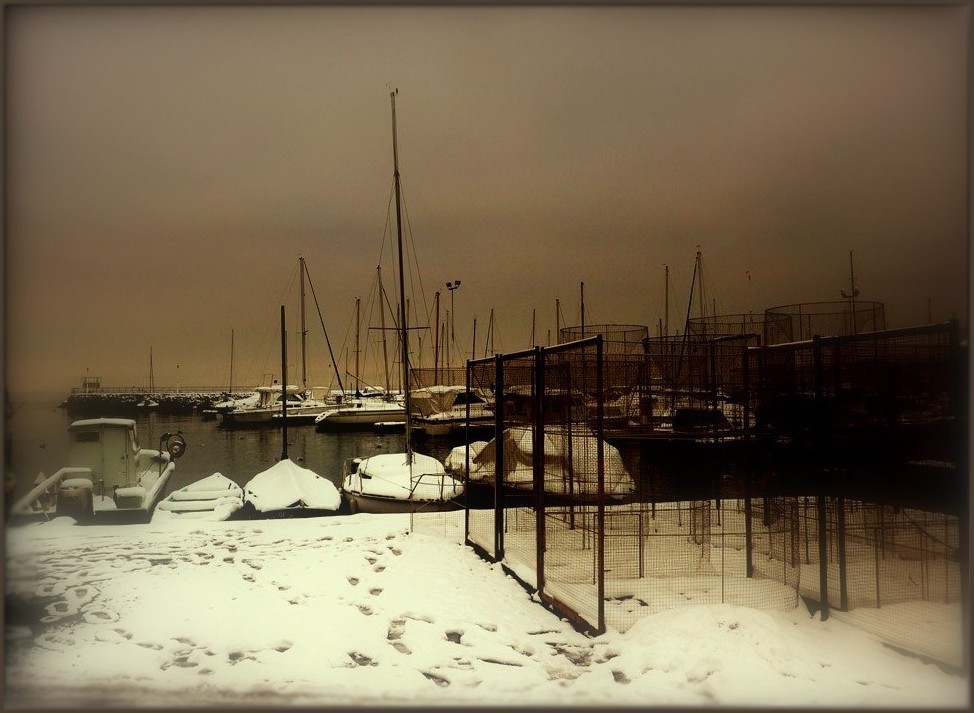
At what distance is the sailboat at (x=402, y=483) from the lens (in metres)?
9.74

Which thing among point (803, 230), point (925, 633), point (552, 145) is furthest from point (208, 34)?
point (925, 633)

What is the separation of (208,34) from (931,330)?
5.63 meters

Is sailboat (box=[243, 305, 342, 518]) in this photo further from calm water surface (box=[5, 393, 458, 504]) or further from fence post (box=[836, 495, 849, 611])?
fence post (box=[836, 495, 849, 611])

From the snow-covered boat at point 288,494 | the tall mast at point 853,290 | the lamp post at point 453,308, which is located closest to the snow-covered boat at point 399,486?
the snow-covered boat at point 288,494

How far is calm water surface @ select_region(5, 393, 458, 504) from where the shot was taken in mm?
5695

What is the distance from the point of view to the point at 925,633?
5.08 meters

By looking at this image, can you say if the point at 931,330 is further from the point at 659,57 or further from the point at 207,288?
the point at 207,288

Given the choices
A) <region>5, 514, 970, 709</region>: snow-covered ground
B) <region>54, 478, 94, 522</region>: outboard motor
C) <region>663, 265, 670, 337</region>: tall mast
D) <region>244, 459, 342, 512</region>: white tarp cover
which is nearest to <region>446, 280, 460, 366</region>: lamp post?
<region>663, 265, 670, 337</region>: tall mast

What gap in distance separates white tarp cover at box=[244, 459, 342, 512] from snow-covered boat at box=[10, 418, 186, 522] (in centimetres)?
131

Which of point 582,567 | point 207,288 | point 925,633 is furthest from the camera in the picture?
point 207,288

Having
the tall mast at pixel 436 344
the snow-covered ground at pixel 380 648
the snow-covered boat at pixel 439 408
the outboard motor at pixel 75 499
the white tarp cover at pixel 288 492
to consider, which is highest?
the tall mast at pixel 436 344

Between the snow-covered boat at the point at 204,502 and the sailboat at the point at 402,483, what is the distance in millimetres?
1623

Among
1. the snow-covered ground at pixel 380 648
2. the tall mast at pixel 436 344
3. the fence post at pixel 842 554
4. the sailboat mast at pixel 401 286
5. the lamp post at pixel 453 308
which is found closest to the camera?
the snow-covered ground at pixel 380 648

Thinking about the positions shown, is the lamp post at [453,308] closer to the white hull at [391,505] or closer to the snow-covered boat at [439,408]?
the white hull at [391,505]
